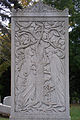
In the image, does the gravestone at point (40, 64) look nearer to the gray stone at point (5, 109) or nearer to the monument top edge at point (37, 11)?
the monument top edge at point (37, 11)

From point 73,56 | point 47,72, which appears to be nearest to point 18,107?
point 47,72

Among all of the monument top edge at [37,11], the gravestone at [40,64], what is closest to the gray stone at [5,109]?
the gravestone at [40,64]

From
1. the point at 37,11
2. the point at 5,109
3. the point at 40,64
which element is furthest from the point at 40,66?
the point at 5,109

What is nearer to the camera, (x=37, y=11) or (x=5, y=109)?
(x=37, y=11)

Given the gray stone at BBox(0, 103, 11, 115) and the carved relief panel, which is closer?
the carved relief panel

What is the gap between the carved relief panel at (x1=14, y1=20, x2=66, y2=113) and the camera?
6.48 m

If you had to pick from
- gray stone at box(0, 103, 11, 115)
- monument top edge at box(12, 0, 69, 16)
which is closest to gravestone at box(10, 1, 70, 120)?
monument top edge at box(12, 0, 69, 16)

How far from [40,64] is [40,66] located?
0.18 feet

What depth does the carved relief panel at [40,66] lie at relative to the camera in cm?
648

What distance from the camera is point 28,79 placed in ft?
21.3

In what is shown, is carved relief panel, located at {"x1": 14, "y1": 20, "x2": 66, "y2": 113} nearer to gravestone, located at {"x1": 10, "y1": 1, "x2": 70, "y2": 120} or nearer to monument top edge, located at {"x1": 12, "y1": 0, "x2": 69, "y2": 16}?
gravestone, located at {"x1": 10, "y1": 1, "x2": 70, "y2": 120}

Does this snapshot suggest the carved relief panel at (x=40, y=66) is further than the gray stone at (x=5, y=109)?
No

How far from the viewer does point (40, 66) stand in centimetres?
656

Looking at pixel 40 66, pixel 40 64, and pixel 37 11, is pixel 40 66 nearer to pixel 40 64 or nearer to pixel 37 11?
pixel 40 64
